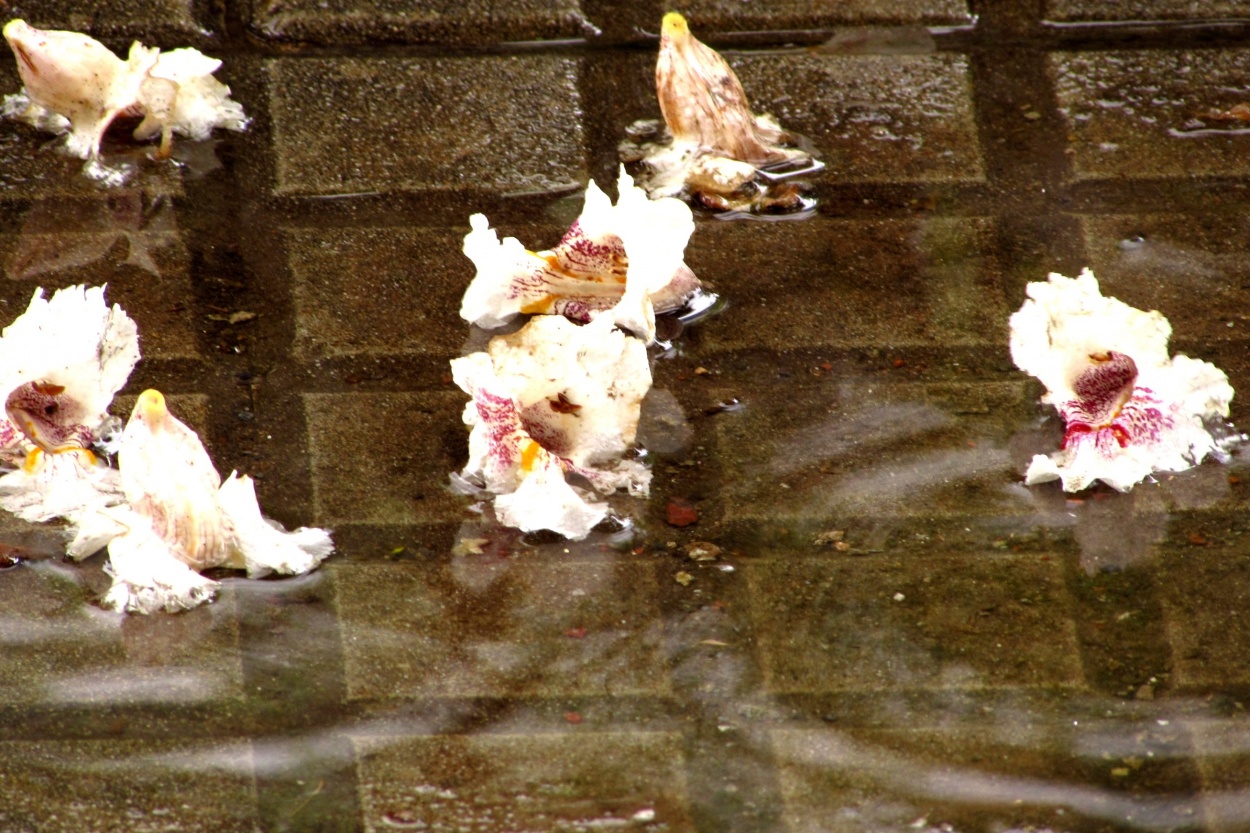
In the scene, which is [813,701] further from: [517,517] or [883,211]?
[883,211]

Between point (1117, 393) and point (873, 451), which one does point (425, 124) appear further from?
point (1117, 393)

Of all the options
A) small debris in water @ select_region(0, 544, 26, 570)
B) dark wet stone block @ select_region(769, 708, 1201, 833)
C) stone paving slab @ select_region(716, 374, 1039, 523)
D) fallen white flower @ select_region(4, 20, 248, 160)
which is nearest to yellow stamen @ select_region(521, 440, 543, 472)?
stone paving slab @ select_region(716, 374, 1039, 523)

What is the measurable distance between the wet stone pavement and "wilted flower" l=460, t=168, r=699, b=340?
7cm

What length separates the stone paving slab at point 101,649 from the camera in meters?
1.61

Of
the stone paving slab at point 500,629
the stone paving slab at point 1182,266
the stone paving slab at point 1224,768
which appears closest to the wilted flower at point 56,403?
the stone paving slab at point 500,629

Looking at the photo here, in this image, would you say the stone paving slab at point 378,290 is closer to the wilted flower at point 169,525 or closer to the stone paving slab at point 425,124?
the stone paving slab at point 425,124

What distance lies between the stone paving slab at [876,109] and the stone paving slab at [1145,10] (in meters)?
0.26

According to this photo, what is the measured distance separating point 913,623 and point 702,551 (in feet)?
0.87

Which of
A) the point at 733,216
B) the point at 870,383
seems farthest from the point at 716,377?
the point at 733,216

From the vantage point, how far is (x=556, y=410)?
1.87m

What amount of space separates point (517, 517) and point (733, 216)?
30.4 inches

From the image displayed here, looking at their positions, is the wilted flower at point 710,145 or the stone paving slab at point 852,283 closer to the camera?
the stone paving slab at point 852,283

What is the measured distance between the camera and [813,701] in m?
1.62

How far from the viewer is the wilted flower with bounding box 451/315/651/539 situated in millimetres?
1827
